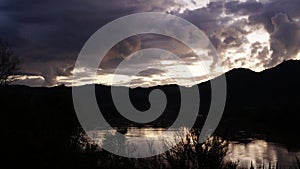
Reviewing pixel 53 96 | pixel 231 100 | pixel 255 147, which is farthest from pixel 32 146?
pixel 231 100

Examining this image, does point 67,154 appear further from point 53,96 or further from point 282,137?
point 282,137

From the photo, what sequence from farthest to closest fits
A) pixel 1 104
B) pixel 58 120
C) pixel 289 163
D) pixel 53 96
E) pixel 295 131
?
pixel 295 131
pixel 289 163
pixel 53 96
pixel 58 120
pixel 1 104

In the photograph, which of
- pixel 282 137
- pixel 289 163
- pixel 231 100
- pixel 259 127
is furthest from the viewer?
pixel 231 100

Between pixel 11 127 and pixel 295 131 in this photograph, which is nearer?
pixel 11 127

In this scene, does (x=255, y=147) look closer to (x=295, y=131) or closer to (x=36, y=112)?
(x=295, y=131)

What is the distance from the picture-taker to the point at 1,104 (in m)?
17.8

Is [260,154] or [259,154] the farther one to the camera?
[259,154]

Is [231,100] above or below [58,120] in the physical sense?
above

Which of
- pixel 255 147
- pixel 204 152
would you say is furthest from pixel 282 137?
pixel 204 152

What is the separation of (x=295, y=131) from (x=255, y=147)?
69.1ft

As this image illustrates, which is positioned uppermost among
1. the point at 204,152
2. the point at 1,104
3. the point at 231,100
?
the point at 231,100

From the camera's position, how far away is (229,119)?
5172 inches

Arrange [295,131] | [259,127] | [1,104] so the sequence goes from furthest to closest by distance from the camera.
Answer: [259,127], [295,131], [1,104]

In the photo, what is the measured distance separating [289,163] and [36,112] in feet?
141
